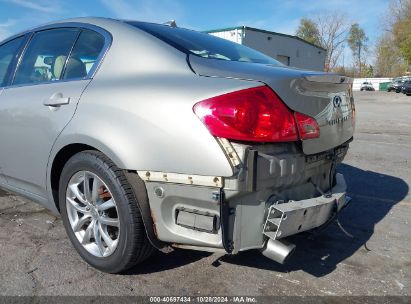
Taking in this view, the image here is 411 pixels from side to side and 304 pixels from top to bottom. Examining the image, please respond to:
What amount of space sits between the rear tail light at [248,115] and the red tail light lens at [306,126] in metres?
0.09

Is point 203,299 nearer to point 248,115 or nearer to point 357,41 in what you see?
point 248,115

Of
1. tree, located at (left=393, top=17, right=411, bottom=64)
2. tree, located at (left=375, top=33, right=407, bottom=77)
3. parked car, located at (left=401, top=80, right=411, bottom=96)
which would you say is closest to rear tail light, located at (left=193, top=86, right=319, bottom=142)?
parked car, located at (left=401, top=80, right=411, bottom=96)

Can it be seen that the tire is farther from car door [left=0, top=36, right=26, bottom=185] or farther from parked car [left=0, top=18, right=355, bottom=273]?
car door [left=0, top=36, right=26, bottom=185]

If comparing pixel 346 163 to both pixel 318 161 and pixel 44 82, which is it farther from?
pixel 44 82

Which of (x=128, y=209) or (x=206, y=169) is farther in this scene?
(x=128, y=209)

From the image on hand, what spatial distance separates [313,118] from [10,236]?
2.57m

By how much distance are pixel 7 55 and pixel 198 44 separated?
76.6 inches

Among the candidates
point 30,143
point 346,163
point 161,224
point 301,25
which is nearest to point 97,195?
point 161,224

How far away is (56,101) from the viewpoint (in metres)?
2.90

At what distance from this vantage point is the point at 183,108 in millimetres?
2285

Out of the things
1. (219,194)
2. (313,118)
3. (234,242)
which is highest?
(313,118)

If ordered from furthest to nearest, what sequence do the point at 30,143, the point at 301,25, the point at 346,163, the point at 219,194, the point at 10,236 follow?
the point at 301,25 → the point at 346,163 → the point at 10,236 → the point at 30,143 → the point at 219,194

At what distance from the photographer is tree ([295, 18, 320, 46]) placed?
78.3 meters

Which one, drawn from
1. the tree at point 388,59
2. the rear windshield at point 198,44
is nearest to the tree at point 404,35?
the tree at point 388,59
